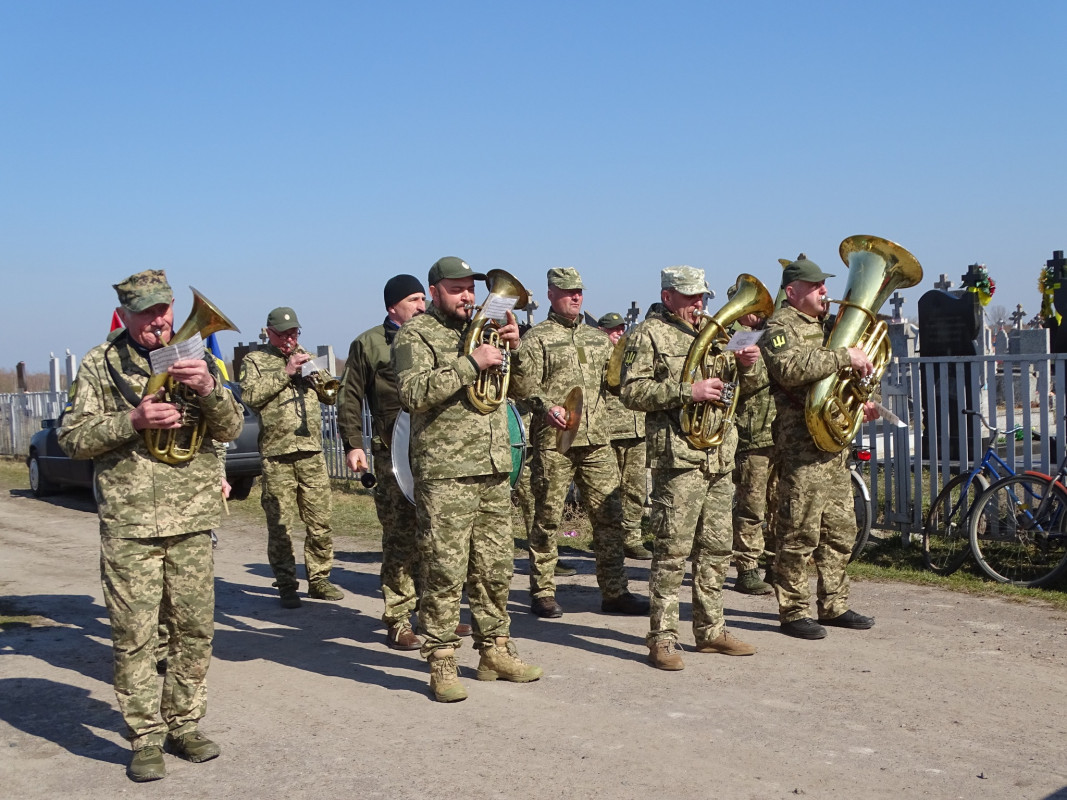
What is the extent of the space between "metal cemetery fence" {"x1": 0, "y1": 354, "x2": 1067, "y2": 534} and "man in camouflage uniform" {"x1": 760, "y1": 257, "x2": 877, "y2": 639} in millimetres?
2389

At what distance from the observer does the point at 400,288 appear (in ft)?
22.1

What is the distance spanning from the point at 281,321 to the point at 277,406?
0.65 meters

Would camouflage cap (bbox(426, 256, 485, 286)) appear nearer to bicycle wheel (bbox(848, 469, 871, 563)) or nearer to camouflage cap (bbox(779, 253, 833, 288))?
camouflage cap (bbox(779, 253, 833, 288))

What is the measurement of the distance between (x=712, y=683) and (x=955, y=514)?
3718 mm

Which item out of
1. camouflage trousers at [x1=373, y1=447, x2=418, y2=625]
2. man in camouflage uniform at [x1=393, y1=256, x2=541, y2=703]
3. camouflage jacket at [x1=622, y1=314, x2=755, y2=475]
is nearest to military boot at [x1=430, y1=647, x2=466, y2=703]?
man in camouflage uniform at [x1=393, y1=256, x2=541, y2=703]

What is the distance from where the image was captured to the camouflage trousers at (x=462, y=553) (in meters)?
5.52

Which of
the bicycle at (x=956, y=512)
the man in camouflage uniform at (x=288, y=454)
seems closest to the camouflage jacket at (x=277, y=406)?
the man in camouflage uniform at (x=288, y=454)

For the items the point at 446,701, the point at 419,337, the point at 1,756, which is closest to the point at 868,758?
the point at 446,701

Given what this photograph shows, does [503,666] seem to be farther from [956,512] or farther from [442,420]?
[956,512]

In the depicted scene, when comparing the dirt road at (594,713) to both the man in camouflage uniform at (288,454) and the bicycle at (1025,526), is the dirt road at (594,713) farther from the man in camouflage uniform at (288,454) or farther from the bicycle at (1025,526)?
the bicycle at (1025,526)

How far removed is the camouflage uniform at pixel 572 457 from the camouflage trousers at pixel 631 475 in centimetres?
28

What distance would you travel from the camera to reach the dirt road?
4430 mm

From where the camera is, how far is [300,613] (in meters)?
7.80

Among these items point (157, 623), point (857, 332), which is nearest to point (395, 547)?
point (157, 623)
